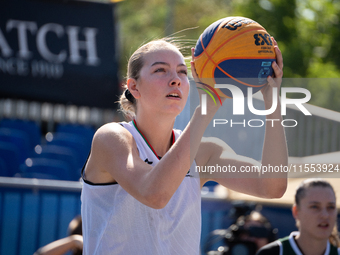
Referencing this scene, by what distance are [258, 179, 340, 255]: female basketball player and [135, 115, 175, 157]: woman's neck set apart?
1.64m

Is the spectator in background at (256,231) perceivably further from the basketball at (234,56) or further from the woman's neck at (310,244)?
the basketball at (234,56)

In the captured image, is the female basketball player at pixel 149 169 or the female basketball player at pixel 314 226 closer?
the female basketball player at pixel 149 169

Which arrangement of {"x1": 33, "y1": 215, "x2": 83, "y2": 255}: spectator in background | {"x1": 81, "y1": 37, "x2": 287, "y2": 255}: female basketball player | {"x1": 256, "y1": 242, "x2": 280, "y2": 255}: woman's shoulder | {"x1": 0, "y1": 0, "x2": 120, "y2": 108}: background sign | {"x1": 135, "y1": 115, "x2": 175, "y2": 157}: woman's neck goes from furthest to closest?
1. {"x1": 0, "y1": 0, "x2": 120, "y2": 108}: background sign
2. {"x1": 33, "y1": 215, "x2": 83, "y2": 255}: spectator in background
3. {"x1": 256, "y1": 242, "x2": 280, "y2": 255}: woman's shoulder
4. {"x1": 135, "y1": 115, "x2": 175, "y2": 157}: woman's neck
5. {"x1": 81, "y1": 37, "x2": 287, "y2": 255}: female basketball player

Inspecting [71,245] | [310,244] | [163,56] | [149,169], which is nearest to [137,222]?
[149,169]

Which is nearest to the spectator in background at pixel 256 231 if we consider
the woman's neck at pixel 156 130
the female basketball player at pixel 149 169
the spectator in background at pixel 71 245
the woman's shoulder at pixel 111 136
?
the spectator in background at pixel 71 245

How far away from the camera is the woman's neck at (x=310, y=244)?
3.51 m

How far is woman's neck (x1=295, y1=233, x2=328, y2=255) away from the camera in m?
3.51

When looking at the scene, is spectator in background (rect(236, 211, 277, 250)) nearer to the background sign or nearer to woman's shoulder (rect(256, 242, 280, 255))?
woman's shoulder (rect(256, 242, 280, 255))

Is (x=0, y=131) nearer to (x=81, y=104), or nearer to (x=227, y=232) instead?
(x=81, y=104)

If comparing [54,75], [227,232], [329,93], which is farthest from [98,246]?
[329,93]

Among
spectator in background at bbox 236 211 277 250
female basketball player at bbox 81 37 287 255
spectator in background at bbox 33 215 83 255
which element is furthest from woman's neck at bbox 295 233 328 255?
spectator in background at bbox 33 215 83 255

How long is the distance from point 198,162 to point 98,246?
0.78 m

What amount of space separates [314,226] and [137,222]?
2034mm

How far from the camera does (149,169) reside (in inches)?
78.6
